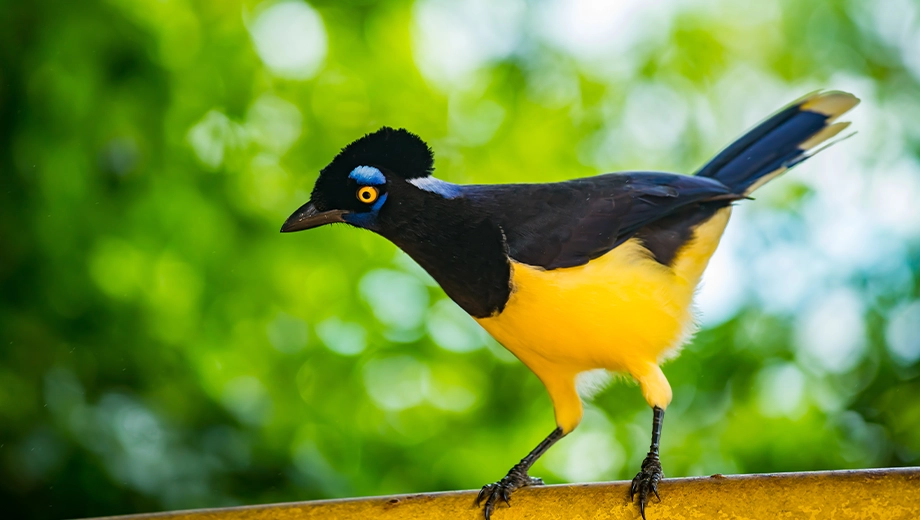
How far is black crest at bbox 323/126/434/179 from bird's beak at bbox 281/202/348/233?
0.09m

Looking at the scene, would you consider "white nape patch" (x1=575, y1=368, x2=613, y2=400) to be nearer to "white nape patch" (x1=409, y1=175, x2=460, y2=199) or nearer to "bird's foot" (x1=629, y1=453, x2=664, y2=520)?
"bird's foot" (x1=629, y1=453, x2=664, y2=520)

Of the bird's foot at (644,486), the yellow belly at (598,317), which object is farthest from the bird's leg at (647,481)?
the yellow belly at (598,317)

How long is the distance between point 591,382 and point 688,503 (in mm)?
640

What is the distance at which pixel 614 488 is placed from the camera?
5.74 feet

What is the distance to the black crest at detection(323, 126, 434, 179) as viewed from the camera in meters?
1.87

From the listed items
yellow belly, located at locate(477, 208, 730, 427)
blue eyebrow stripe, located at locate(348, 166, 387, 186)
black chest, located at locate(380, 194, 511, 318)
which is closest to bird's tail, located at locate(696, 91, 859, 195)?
yellow belly, located at locate(477, 208, 730, 427)

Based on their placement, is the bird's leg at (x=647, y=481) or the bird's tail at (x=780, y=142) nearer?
the bird's leg at (x=647, y=481)

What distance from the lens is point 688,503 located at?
1675 millimetres

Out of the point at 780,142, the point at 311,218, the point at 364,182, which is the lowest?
the point at 311,218

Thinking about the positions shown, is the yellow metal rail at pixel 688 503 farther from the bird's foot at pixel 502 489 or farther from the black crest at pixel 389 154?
the black crest at pixel 389 154

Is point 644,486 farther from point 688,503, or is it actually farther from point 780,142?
point 780,142

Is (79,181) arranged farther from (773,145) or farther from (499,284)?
(773,145)

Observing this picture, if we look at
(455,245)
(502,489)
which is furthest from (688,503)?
(455,245)

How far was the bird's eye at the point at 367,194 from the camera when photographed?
186 centimetres
